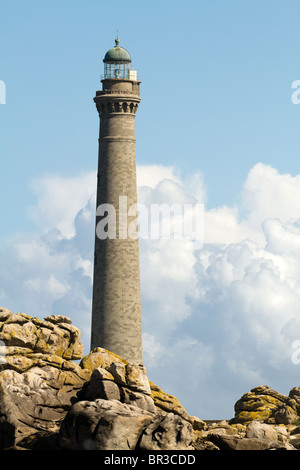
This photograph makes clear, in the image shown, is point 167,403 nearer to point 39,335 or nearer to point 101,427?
point 39,335

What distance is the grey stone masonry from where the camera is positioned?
84.5 meters

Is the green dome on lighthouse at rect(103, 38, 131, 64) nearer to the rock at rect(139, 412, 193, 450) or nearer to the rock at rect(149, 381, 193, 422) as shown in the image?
the rock at rect(149, 381, 193, 422)

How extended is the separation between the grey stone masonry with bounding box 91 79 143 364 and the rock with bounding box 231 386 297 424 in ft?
34.5

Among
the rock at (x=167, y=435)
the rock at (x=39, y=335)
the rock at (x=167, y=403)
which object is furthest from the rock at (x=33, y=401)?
the rock at (x=167, y=435)

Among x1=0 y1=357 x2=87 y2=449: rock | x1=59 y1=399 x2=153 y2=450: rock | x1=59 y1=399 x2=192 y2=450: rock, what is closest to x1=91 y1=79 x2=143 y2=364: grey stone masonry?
x1=0 y1=357 x2=87 y2=449: rock

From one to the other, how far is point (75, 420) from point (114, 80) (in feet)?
140

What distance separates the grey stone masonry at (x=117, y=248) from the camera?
84.5 metres

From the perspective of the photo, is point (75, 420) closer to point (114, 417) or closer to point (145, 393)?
point (114, 417)

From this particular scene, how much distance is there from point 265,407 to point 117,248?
18617 millimetres

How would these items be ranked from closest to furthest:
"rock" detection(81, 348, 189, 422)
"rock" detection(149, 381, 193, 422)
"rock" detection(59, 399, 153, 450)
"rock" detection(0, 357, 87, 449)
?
"rock" detection(59, 399, 153, 450) → "rock" detection(0, 357, 87, 449) → "rock" detection(81, 348, 189, 422) → "rock" detection(149, 381, 193, 422)

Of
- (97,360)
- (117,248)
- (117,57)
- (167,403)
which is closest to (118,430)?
(167,403)

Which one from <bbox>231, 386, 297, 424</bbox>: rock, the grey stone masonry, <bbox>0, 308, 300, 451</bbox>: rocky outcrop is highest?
the grey stone masonry

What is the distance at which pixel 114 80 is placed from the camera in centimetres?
8962

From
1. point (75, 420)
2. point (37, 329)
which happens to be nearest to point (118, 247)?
point (37, 329)
